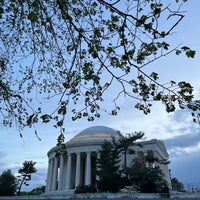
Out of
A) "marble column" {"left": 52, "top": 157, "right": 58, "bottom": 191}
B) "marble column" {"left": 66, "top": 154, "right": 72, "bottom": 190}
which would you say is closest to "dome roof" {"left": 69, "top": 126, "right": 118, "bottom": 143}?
"marble column" {"left": 66, "top": 154, "right": 72, "bottom": 190}

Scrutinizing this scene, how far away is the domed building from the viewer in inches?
1491

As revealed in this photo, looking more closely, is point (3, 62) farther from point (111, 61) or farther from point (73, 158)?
point (73, 158)

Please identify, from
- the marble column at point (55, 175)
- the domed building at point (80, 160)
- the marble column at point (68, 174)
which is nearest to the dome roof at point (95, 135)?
the domed building at point (80, 160)

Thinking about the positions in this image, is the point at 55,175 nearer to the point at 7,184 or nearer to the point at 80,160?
the point at 80,160

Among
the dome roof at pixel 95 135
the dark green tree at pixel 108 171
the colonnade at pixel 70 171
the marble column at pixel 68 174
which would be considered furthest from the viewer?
the dome roof at pixel 95 135

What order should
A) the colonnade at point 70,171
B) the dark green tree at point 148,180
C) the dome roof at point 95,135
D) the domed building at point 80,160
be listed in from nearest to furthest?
the dark green tree at point 148,180 < the domed building at point 80,160 < the colonnade at point 70,171 < the dome roof at point 95,135

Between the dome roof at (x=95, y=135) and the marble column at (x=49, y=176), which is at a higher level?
the dome roof at (x=95, y=135)

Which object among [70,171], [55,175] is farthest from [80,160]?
→ [55,175]

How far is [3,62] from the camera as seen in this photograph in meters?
5.98

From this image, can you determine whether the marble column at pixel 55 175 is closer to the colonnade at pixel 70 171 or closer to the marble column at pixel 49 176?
the colonnade at pixel 70 171

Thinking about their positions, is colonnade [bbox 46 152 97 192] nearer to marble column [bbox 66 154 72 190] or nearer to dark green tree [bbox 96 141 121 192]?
marble column [bbox 66 154 72 190]

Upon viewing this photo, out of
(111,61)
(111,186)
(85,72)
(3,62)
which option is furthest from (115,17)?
(111,186)

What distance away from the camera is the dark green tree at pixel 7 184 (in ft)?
127

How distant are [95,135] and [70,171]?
757 centimetres
